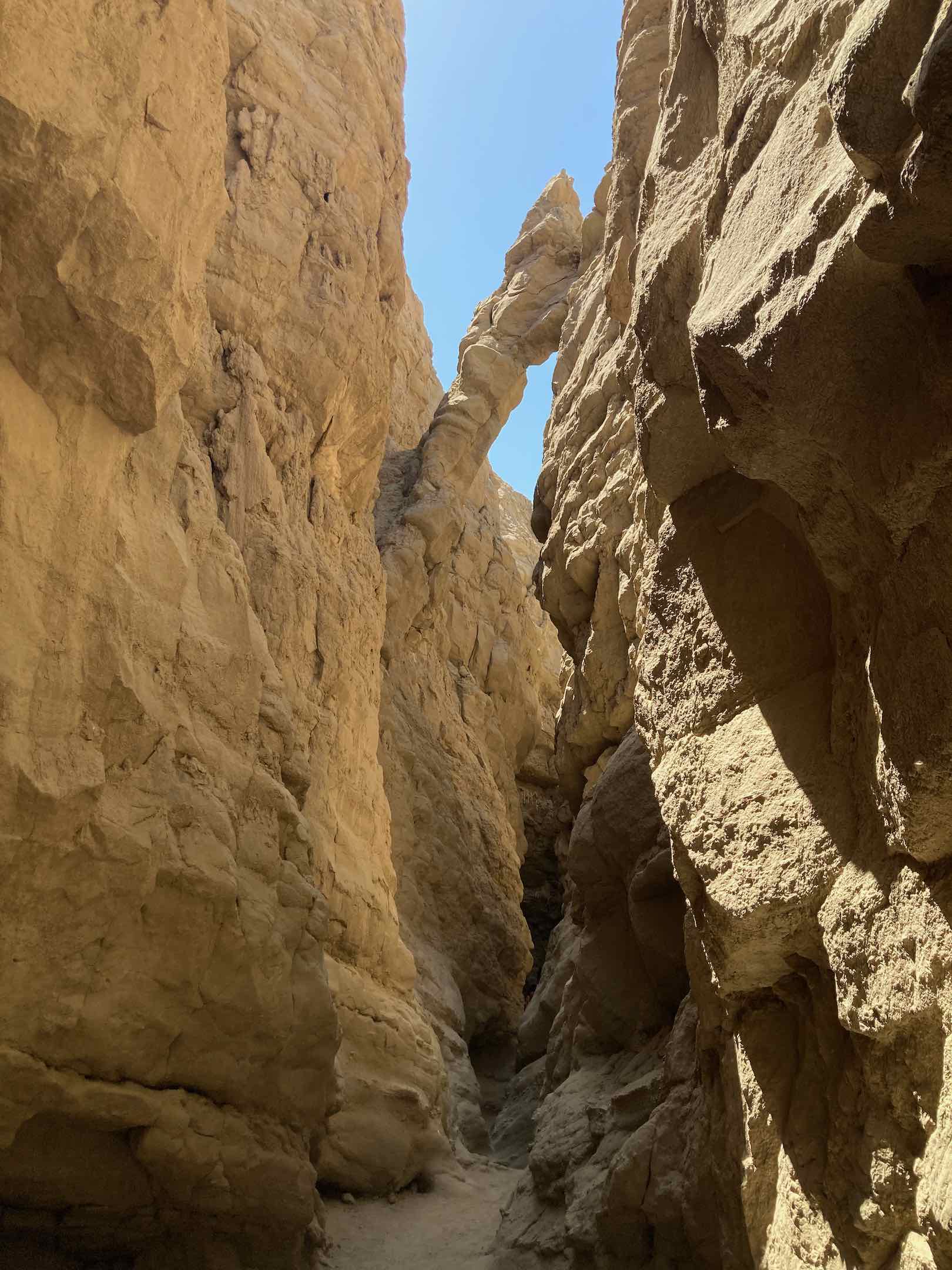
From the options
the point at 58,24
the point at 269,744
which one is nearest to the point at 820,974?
the point at 269,744

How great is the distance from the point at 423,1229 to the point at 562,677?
271 inches

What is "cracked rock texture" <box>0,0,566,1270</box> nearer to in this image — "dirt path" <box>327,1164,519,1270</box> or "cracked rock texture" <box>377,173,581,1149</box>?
"dirt path" <box>327,1164,519,1270</box>

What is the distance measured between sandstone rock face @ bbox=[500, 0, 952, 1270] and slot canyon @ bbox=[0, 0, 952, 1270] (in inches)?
0.8

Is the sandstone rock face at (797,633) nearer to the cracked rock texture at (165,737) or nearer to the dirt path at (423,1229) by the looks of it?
the dirt path at (423,1229)

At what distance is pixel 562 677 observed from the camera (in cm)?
1391

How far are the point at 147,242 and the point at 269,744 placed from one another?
149 inches

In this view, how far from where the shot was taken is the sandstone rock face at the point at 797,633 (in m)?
3.13

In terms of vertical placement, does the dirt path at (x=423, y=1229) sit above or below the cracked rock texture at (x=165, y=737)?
below

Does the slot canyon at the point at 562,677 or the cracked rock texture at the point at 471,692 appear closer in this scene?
the slot canyon at the point at 562,677

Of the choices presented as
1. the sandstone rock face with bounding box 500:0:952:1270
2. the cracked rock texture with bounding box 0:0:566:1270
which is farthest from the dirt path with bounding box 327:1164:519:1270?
the sandstone rock face with bounding box 500:0:952:1270

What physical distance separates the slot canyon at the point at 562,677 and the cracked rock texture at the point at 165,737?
0.03 meters

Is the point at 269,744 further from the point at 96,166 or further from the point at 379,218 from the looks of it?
the point at 379,218

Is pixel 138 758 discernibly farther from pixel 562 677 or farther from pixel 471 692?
pixel 471 692

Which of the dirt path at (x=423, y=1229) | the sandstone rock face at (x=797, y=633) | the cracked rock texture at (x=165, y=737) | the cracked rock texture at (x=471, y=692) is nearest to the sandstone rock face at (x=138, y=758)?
the cracked rock texture at (x=165, y=737)
